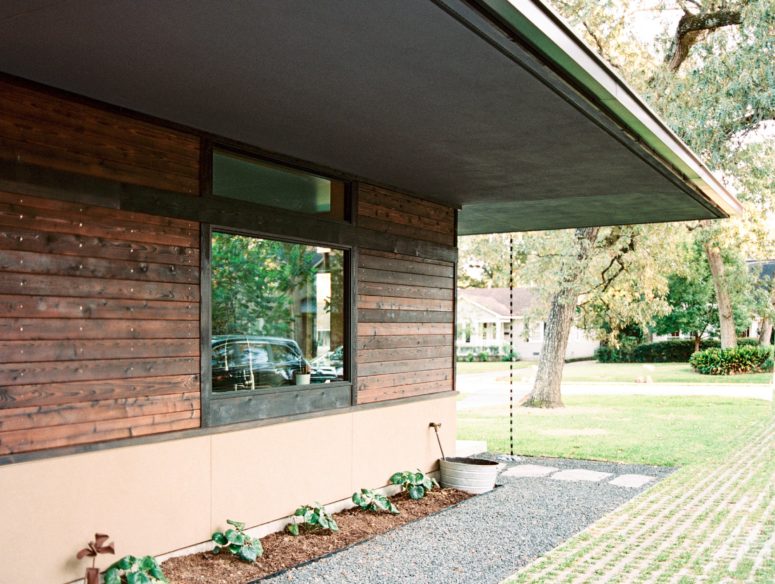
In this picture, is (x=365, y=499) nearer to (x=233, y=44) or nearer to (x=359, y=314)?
(x=359, y=314)

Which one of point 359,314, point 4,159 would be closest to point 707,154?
point 359,314

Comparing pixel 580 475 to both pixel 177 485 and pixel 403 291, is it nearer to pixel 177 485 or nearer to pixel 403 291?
pixel 403 291

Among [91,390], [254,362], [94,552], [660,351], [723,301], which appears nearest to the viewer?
[94,552]

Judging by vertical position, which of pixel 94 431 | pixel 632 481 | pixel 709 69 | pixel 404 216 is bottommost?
pixel 632 481

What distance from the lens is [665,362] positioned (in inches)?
1288

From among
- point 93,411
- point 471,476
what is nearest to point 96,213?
point 93,411

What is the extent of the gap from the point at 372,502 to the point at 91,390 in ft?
8.78

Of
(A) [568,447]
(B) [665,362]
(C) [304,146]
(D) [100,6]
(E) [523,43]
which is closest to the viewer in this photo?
(D) [100,6]

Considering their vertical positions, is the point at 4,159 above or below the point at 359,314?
above

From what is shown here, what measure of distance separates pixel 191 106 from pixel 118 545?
239 cm

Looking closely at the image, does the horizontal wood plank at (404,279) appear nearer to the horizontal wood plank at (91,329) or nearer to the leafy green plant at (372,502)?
the leafy green plant at (372,502)

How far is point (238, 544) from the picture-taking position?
15.2 feet

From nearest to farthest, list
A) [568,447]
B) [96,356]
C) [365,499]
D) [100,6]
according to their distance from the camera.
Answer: [100,6] < [96,356] < [365,499] < [568,447]

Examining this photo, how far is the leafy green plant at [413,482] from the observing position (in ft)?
21.5
